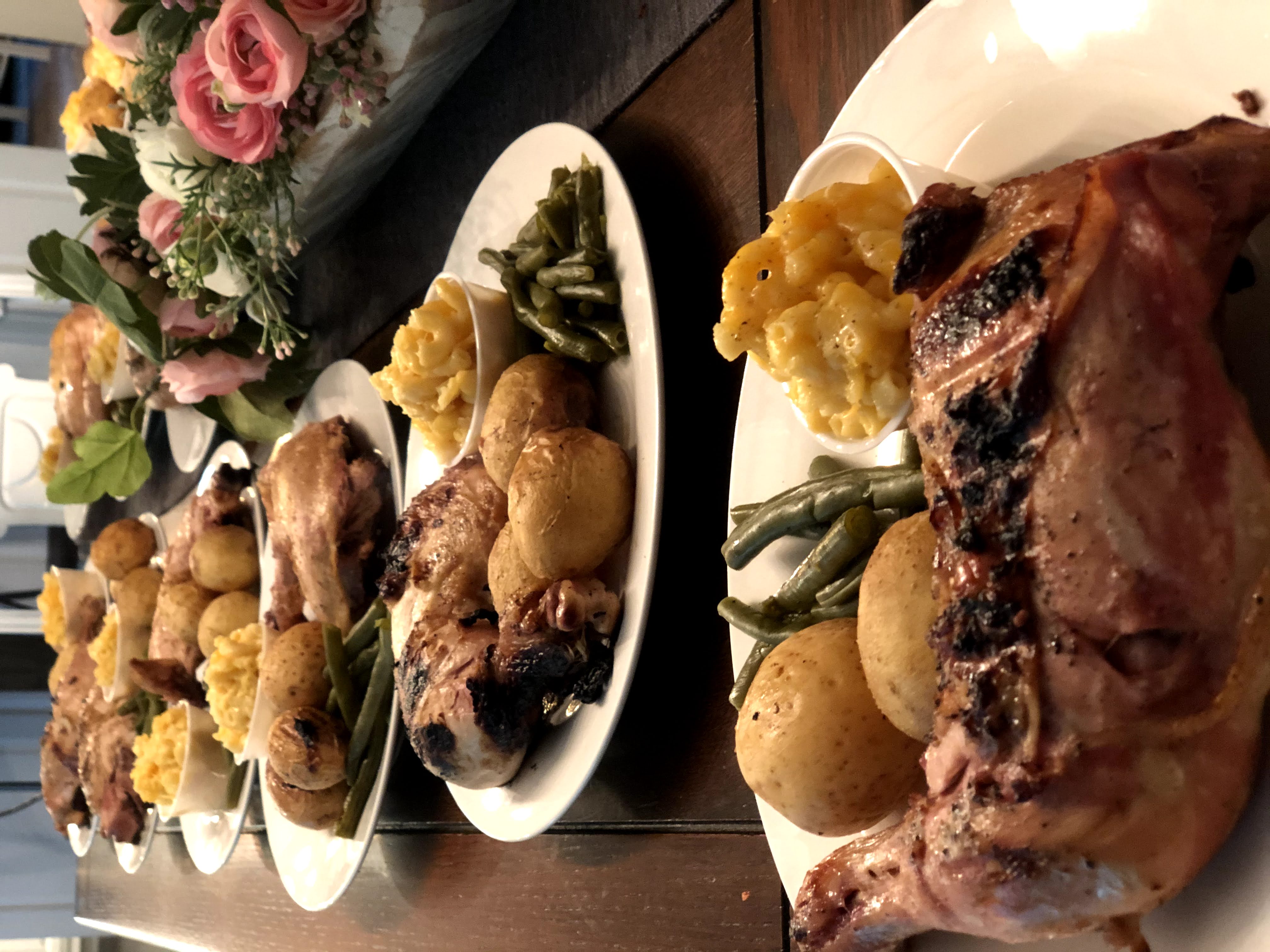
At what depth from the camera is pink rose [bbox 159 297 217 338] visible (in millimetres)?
2512

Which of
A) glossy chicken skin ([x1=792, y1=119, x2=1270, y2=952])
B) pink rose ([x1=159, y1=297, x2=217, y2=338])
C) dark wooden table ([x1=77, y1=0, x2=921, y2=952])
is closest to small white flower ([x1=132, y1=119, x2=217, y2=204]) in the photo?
pink rose ([x1=159, y1=297, x2=217, y2=338])

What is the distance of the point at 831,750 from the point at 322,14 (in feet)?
4.87

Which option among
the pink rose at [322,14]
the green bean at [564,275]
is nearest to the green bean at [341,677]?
the green bean at [564,275]

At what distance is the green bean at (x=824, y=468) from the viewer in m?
1.16

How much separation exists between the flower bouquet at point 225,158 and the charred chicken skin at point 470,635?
720 mm

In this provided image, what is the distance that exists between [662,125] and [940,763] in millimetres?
1128

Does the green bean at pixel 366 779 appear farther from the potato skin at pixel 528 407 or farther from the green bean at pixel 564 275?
the green bean at pixel 564 275

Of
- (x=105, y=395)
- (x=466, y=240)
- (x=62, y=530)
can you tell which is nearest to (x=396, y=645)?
(x=466, y=240)

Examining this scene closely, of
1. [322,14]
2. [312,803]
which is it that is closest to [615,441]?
[322,14]

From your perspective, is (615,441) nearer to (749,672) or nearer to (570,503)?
(570,503)

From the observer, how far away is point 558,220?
157cm

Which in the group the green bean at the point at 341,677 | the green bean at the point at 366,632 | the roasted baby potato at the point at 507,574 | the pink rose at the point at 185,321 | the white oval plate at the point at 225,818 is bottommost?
the white oval plate at the point at 225,818

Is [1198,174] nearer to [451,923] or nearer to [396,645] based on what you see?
[396,645]

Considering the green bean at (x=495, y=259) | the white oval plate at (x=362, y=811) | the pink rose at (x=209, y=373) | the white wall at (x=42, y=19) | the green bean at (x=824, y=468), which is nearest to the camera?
the green bean at (x=824, y=468)
